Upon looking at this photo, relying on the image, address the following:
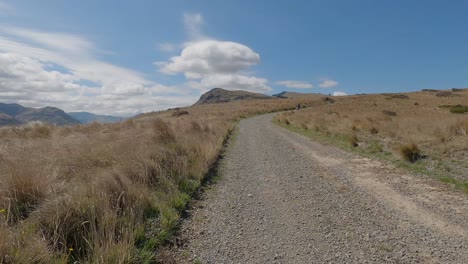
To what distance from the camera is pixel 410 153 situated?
1127 centimetres

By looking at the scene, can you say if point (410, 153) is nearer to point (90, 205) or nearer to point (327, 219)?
point (327, 219)

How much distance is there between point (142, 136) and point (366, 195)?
316 inches

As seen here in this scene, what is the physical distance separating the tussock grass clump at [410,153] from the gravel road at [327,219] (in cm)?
163

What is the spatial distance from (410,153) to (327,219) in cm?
731

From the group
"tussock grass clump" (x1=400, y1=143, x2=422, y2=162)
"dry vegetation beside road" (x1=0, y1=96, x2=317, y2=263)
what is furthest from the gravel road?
"tussock grass clump" (x1=400, y1=143, x2=422, y2=162)

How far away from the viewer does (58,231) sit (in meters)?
4.18

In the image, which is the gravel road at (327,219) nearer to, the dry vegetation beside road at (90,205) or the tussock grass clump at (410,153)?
the dry vegetation beside road at (90,205)

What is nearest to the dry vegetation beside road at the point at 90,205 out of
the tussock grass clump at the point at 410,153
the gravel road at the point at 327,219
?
the gravel road at the point at 327,219

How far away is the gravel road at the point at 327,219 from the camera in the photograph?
4.43 meters

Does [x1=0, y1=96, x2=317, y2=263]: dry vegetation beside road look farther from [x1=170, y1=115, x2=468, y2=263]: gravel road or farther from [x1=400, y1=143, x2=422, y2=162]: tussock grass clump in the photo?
[x1=400, y1=143, x2=422, y2=162]: tussock grass clump

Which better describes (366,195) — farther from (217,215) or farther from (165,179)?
(165,179)

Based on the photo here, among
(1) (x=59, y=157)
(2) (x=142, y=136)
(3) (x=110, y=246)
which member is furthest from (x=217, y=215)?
(2) (x=142, y=136)

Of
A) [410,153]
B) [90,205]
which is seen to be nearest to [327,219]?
[90,205]

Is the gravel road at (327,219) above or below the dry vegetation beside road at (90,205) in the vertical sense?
below
